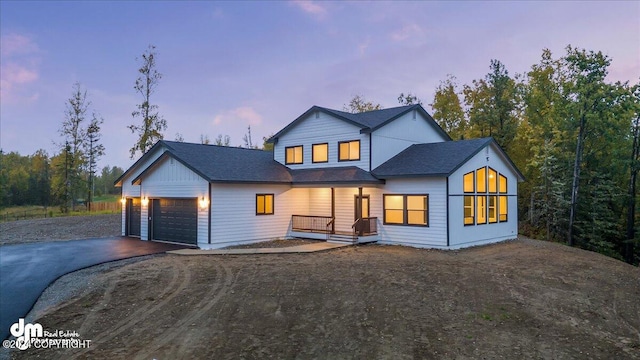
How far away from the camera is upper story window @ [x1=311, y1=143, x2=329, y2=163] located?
20453 millimetres

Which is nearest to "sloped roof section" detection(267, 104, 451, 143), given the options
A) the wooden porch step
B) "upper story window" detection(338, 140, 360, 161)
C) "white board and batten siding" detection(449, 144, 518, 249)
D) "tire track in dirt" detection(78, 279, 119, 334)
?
"upper story window" detection(338, 140, 360, 161)

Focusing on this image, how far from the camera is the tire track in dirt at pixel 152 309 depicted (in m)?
6.90

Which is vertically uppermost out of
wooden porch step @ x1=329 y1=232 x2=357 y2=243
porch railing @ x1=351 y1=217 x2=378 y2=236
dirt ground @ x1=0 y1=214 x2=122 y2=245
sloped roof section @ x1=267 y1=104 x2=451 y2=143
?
sloped roof section @ x1=267 y1=104 x2=451 y2=143

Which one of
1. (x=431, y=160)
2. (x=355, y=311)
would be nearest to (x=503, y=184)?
(x=431, y=160)

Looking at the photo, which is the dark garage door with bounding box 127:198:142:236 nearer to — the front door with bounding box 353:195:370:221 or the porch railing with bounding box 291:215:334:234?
the porch railing with bounding box 291:215:334:234

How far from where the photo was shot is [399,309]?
8.23 m

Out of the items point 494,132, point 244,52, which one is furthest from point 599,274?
point 244,52

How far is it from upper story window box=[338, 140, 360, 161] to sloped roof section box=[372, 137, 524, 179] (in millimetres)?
1468

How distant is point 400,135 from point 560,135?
14.8m

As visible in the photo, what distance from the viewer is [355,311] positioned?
26.6 feet

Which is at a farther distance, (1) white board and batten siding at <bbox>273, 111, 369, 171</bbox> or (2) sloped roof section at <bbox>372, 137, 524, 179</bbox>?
(1) white board and batten siding at <bbox>273, 111, 369, 171</bbox>

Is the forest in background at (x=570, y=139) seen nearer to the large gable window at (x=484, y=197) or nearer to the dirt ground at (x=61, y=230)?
the large gable window at (x=484, y=197)

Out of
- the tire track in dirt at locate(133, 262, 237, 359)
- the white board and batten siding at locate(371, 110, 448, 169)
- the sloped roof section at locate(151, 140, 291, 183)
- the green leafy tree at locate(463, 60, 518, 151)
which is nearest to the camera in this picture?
the tire track in dirt at locate(133, 262, 237, 359)

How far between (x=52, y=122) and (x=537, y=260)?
48.3m
